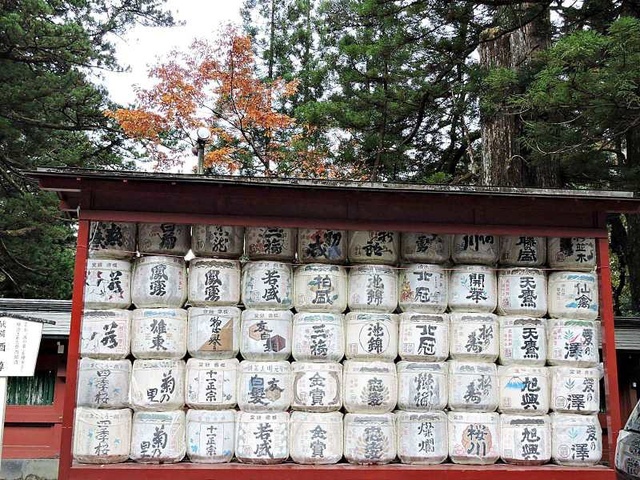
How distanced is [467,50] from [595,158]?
3.21m

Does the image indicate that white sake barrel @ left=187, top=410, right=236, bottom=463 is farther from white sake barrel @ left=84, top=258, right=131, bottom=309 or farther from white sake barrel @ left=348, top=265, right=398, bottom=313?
white sake barrel @ left=348, top=265, right=398, bottom=313

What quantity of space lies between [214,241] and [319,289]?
121 cm

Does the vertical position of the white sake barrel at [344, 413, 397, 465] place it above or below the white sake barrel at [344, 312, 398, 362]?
below

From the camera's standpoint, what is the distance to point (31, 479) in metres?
9.62

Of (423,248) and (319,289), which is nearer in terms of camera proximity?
(319,289)

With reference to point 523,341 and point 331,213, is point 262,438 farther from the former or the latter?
point 523,341

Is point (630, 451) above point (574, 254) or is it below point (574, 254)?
below

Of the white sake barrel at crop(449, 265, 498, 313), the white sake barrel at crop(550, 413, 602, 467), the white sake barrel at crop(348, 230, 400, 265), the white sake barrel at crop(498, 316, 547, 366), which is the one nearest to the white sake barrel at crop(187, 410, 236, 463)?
the white sake barrel at crop(348, 230, 400, 265)

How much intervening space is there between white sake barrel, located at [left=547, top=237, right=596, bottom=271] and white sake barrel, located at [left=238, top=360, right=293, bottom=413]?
3.16 metres

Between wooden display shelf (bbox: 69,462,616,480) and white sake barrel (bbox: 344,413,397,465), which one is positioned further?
white sake barrel (bbox: 344,413,397,465)

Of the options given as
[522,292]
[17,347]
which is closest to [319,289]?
[522,292]

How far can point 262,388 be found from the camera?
6.09 m

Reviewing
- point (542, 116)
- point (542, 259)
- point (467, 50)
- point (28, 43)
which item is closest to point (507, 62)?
point (467, 50)

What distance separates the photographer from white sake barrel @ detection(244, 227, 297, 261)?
253 inches
